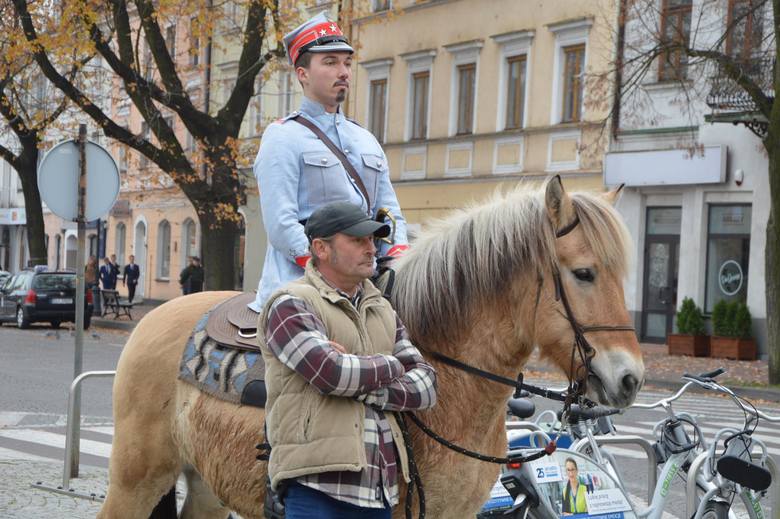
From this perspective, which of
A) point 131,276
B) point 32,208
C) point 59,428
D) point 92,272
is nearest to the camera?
point 59,428

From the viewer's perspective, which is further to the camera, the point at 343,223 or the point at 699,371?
the point at 699,371

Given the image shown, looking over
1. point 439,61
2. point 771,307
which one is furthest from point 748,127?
point 439,61

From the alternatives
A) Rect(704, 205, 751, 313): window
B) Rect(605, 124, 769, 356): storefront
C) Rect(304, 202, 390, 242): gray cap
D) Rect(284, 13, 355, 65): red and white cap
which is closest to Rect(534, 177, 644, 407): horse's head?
Rect(304, 202, 390, 242): gray cap

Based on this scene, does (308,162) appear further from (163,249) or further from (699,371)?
(163,249)

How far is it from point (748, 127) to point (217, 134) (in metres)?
11.3

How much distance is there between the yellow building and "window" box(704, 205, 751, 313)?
2.85 m

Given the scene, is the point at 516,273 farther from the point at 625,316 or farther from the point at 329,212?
the point at 329,212

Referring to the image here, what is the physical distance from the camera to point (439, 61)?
106 feet

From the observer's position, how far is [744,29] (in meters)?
22.3

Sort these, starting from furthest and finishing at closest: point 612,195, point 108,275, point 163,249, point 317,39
→ point 163,249 → point 108,275 → point 317,39 → point 612,195

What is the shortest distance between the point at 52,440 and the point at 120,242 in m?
41.2

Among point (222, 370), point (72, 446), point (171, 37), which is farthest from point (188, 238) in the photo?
point (222, 370)

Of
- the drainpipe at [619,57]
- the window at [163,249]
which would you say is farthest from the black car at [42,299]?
the window at [163,249]

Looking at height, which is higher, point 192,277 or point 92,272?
point 192,277
